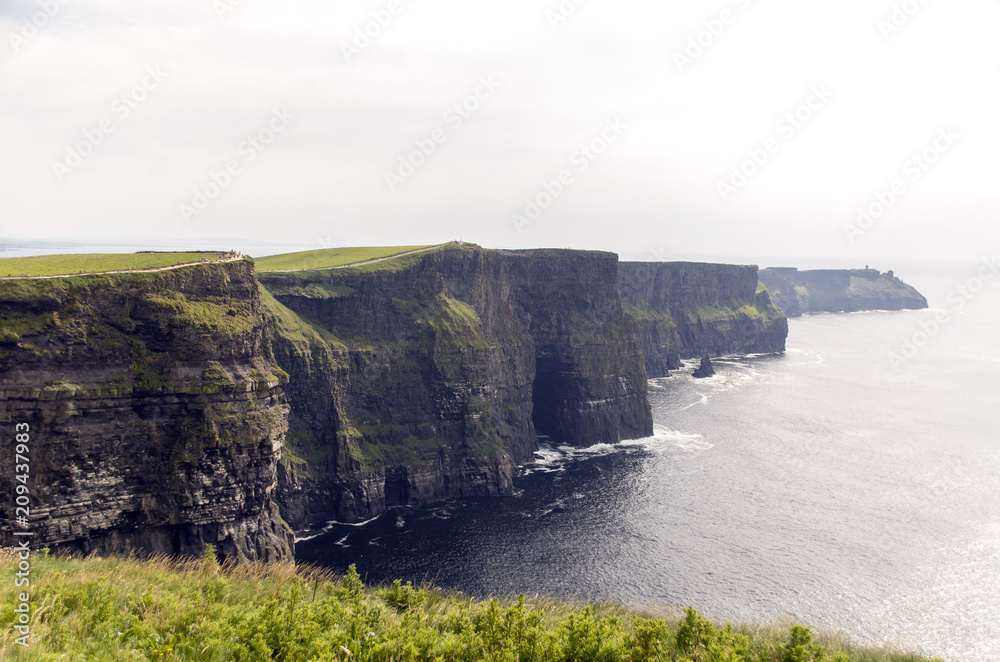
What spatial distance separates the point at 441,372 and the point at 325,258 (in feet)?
125

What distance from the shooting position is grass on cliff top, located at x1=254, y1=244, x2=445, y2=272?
385 feet

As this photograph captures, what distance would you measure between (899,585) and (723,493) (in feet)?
109

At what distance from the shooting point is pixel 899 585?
77812mm

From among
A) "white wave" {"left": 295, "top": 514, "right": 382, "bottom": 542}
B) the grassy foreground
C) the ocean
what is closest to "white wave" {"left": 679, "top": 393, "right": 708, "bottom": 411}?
the ocean

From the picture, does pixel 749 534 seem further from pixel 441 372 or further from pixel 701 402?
pixel 701 402

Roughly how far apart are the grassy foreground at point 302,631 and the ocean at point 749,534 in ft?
148

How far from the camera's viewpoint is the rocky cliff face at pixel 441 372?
95.9 metres

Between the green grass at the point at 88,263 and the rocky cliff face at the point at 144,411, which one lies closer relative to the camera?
the rocky cliff face at the point at 144,411

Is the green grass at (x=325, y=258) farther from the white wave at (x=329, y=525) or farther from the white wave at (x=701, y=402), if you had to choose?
the white wave at (x=701, y=402)

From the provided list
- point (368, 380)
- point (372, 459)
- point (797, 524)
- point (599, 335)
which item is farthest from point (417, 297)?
point (797, 524)

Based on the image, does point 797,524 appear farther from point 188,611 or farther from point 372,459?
point 188,611

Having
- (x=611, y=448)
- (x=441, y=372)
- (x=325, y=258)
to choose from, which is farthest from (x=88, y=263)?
(x=611, y=448)

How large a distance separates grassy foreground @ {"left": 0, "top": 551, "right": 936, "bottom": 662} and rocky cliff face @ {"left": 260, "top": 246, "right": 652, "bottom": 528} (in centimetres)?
7118

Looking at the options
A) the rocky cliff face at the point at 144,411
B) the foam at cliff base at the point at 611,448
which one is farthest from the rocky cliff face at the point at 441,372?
the rocky cliff face at the point at 144,411
